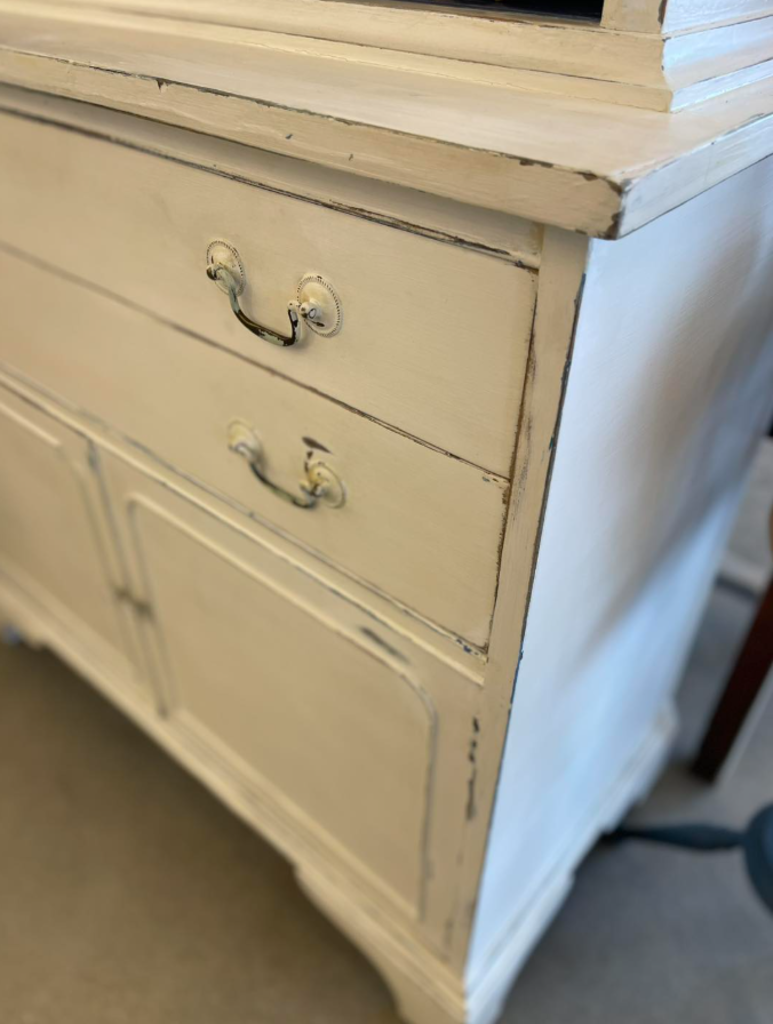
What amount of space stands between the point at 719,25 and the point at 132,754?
3.78 ft

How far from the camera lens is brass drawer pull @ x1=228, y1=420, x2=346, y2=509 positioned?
0.53 meters

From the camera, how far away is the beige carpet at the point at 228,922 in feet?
3.07

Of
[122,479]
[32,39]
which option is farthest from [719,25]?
[122,479]

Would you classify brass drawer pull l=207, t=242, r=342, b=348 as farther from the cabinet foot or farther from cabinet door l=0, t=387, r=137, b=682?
the cabinet foot

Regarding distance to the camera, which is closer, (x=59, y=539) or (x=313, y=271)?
(x=313, y=271)

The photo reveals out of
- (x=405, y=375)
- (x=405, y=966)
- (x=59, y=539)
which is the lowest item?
(x=405, y=966)

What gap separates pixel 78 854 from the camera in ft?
3.53

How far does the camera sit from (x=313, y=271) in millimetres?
449

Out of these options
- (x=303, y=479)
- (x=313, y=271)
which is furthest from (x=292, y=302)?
(x=303, y=479)

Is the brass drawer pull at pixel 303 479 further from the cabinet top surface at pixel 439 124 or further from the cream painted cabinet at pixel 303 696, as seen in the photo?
the cabinet top surface at pixel 439 124

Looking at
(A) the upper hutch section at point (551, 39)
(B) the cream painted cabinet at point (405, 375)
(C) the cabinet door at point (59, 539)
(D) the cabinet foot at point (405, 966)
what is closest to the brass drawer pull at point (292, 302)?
(B) the cream painted cabinet at point (405, 375)

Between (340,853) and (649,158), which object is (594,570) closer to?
(649,158)

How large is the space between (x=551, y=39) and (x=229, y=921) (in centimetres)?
102

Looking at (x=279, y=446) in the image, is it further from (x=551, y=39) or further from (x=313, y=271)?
(x=551, y=39)
